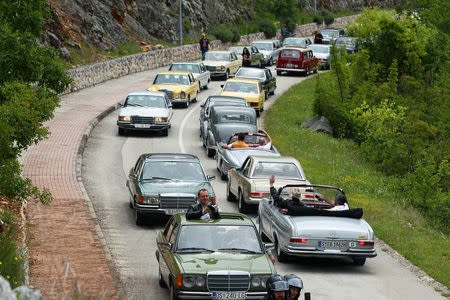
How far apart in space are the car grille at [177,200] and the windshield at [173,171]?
1.07 metres

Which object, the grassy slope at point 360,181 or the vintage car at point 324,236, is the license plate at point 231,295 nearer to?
the vintage car at point 324,236

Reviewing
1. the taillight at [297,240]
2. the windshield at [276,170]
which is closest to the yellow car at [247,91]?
the windshield at [276,170]

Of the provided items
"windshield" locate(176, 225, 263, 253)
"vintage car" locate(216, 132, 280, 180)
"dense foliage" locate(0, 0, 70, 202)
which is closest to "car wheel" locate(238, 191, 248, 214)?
"vintage car" locate(216, 132, 280, 180)

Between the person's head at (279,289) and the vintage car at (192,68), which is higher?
the person's head at (279,289)

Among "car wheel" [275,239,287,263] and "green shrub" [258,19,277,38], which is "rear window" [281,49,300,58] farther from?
"car wheel" [275,239,287,263]

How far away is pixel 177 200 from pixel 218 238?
16.1 ft

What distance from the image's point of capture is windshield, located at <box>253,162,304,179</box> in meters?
18.8

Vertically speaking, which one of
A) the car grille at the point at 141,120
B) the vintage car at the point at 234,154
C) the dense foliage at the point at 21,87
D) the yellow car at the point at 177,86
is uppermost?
the dense foliage at the point at 21,87

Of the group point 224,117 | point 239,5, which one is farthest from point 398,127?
point 239,5

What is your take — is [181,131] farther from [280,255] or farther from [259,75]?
[280,255]

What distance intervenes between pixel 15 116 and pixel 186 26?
4867cm

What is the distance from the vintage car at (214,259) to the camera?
1090 centimetres

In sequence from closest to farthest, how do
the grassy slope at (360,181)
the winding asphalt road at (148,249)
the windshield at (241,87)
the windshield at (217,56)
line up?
the winding asphalt road at (148,249), the grassy slope at (360,181), the windshield at (241,87), the windshield at (217,56)

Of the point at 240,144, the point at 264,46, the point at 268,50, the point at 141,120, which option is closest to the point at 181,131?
the point at 141,120
